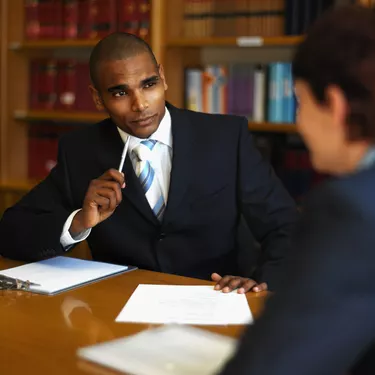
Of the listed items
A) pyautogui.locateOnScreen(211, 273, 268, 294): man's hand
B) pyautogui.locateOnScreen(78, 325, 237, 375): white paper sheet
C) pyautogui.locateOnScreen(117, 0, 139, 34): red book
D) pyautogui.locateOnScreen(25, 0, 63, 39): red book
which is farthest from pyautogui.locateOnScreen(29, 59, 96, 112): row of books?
pyautogui.locateOnScreen(78, 325, 237, 375): white paper sheet

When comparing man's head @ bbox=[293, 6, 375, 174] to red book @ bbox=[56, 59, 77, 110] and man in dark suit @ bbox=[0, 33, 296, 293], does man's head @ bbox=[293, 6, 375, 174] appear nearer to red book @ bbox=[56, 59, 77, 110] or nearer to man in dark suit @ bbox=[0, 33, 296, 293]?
man in dark suit @ bbox=[0, 33, 296, 293]

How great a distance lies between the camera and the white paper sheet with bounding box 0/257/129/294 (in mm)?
1495

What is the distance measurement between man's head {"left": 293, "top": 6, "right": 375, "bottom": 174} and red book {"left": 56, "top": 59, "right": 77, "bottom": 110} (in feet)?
9.37

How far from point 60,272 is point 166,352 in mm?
618

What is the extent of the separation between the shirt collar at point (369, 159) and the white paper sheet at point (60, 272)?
89 centimetres

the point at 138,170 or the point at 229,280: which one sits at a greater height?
the point at 138,170

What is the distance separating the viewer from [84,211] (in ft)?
5.48

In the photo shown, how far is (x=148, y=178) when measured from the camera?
185 centimetres

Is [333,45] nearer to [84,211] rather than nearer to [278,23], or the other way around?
[84,211]

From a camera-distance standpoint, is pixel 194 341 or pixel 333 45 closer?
pixel 333 45

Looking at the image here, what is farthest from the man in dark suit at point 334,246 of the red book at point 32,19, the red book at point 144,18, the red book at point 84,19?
the red book at point 32,19

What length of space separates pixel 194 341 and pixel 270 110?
1997mm

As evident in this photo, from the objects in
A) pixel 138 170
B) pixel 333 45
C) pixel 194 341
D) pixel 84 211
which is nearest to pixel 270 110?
pixel 138 170

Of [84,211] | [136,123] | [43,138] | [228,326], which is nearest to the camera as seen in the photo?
[228,326]
